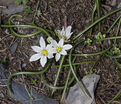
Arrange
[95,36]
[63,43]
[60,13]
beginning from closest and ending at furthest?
[63,43], [95,36], [60,13]

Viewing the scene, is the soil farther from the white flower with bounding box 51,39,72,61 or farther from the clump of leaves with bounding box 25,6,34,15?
the white flower with bounding box 51,39,72,61

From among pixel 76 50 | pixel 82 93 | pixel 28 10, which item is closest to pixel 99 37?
pixel 76 50

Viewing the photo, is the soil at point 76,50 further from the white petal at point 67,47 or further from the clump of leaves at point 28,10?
the white petal at point 67,47

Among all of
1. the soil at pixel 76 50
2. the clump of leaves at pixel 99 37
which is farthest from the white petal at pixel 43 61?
the clump of leaves at pixel 99 37

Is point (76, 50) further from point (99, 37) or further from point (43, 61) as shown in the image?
point (43, 61)

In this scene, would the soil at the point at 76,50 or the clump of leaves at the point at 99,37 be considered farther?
the soil at the point at 76,50

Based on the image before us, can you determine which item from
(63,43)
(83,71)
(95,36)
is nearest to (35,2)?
(63,43)

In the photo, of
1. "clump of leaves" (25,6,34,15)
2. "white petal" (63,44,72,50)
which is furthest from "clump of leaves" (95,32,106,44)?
"clump of leaves" (25,6,34,15)

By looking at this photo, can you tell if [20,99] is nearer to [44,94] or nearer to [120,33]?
[44,94]
